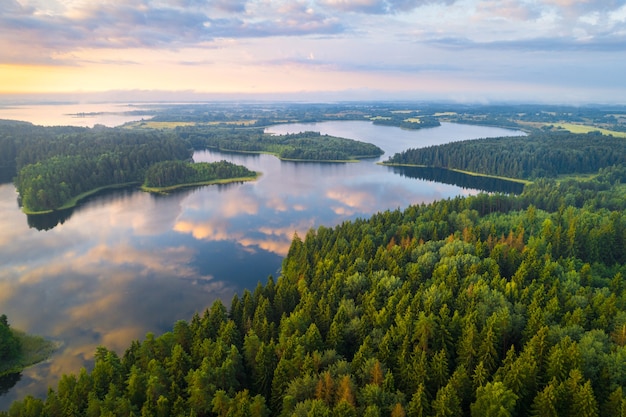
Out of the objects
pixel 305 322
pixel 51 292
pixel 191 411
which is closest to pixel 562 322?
pixel 305 322

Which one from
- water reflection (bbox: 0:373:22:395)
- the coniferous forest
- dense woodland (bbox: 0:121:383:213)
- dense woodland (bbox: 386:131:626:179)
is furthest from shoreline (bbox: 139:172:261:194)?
water reflection (bbox: 0:373:22:395)

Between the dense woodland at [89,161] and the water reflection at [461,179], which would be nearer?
the dense woodland at [89,161]

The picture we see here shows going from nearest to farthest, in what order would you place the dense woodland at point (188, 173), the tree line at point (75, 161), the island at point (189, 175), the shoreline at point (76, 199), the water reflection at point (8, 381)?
the water reflection at point (8, 381), the shoreline at point (76, 199), the tree line at point (75, 161), the island at point (189, 175), the dense woodland at point (188, 173)

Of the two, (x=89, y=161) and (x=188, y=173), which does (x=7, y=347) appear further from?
(x=89, y=161)

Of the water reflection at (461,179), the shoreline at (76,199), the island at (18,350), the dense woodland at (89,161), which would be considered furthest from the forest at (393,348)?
the water reflection at (461,179)

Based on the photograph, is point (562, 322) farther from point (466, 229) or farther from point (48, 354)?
point (48, 354)

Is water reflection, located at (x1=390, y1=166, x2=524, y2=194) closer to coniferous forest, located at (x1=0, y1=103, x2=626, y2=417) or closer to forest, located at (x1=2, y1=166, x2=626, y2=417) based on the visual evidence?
coniferous forest, located at (x1=0, y1=103, x2=626, y2=417)

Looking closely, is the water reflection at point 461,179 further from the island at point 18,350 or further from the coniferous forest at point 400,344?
the island at point 18,350
